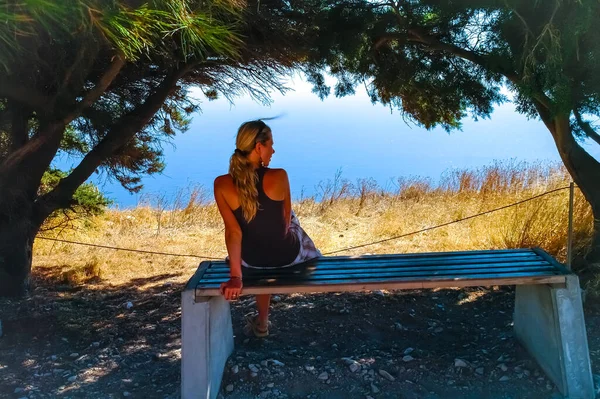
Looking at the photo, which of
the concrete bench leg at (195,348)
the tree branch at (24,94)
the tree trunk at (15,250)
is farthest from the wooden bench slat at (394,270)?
the tree trunk at (15,250)

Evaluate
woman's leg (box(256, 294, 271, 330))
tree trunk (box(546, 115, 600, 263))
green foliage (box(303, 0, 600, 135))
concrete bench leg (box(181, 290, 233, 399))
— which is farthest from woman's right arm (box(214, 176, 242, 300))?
tree trunk (box(546, 115, 600, 263))

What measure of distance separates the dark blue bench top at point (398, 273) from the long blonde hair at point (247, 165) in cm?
39

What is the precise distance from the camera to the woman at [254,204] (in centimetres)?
306

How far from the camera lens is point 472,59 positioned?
4117mm

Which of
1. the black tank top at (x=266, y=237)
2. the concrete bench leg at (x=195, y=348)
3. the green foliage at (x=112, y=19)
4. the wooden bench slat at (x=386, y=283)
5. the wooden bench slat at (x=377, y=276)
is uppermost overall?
the green foliage at (x=112, y=19)

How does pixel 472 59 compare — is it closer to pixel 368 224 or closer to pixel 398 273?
pixel 398 273

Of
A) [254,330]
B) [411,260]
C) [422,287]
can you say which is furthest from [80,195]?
[422,287]

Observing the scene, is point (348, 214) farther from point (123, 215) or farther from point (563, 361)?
point (563, 361)

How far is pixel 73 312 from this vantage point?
14.3 feet

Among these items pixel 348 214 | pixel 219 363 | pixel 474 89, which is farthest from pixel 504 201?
pixel 219 363

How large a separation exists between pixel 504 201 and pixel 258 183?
5.16 meters

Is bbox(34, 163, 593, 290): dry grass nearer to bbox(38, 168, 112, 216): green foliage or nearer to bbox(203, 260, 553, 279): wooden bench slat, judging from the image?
bbox(38, 168, 112, 216): green foliage

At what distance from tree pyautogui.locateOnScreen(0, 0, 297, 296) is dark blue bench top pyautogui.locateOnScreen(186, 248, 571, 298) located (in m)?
1.18

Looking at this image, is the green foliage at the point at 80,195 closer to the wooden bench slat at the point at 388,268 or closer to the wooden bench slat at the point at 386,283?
the wooden bench slat at the point at 388,268
